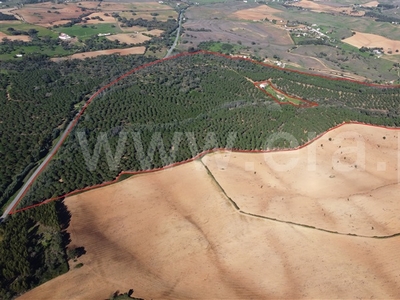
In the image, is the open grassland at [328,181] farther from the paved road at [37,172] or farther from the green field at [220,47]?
Result: the green field at [220,47]

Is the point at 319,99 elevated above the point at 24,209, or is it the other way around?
the point at 319,99

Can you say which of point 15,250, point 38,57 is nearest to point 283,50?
point 38,57

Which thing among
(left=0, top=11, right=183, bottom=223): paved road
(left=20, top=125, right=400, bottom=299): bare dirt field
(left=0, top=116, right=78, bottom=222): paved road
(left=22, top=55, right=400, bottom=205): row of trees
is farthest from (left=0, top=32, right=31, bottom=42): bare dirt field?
(left=20, top=125, right=400, bottom=299): bare dirt field

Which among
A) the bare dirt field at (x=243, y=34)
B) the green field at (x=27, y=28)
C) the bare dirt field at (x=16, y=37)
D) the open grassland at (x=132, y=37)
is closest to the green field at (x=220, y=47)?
the bare dirt field at (x=243, y=34)

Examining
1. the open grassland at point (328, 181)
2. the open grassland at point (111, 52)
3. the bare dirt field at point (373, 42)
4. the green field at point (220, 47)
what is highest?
the bare dirt field at point (373, 42)

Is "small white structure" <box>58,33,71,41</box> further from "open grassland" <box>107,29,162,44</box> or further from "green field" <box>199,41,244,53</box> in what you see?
"green field" <box>199,41,244,53</box>

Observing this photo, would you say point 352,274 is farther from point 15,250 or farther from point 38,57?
point 38,57
